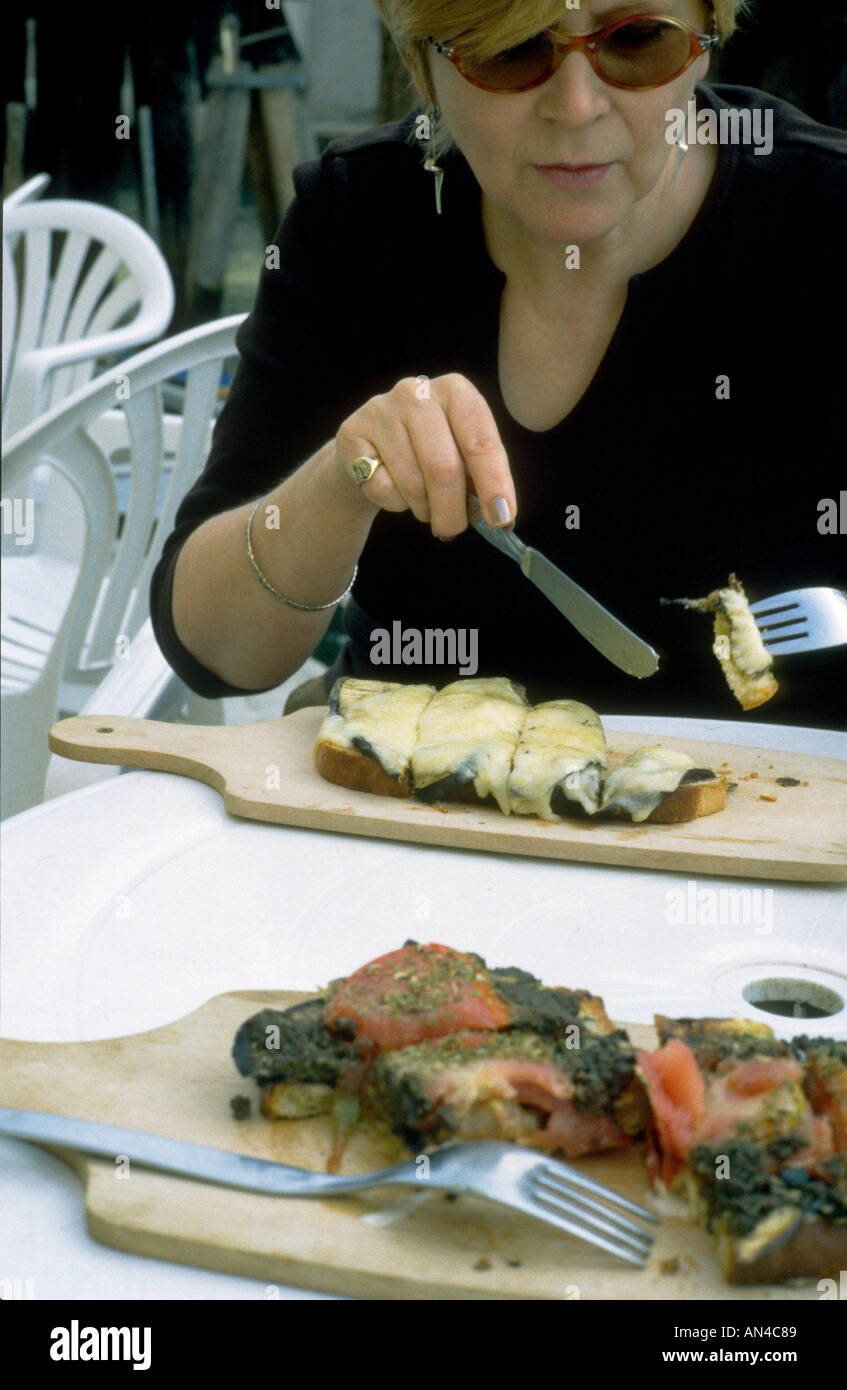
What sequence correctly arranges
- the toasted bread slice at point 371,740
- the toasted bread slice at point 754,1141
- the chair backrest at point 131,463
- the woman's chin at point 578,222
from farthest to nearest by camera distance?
1. the chair backrest at point 131,463
2. the woman's chin at point 578,222
3. the toasted bread slice at point 371,740
4. the toasted bread slice at point 754,1141

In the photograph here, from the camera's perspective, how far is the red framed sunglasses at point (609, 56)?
145 centimetres

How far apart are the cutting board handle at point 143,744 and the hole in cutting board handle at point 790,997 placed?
0.64 metres

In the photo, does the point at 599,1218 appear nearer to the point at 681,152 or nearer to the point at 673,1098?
the point at 673,1098

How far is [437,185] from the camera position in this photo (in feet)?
6.23

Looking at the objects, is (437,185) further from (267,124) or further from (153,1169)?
(267,124)

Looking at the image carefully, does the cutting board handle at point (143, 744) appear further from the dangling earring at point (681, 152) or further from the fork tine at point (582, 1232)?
the dangling earring at point (681, 152)

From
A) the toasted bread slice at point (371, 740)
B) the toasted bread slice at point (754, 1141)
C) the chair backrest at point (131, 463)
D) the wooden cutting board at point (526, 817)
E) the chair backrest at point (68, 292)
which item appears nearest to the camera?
the toasted bread slice at point (754, 1141)

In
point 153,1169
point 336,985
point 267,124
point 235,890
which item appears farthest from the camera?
point 267,124

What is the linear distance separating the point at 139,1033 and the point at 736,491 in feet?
4.01

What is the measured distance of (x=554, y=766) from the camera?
4.87ft

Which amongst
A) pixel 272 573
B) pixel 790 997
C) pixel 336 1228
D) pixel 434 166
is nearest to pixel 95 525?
pixel 272 573

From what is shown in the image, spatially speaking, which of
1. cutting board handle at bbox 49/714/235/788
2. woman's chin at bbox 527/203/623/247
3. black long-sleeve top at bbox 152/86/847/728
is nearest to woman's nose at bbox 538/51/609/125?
woman's chin at bbox 527/203/623/247

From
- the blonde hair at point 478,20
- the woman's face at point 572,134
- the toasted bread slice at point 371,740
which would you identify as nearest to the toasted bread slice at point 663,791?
the toasted bread slice at point 371,740

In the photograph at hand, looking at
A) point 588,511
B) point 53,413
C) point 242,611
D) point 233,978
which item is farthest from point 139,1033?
point 53,413
